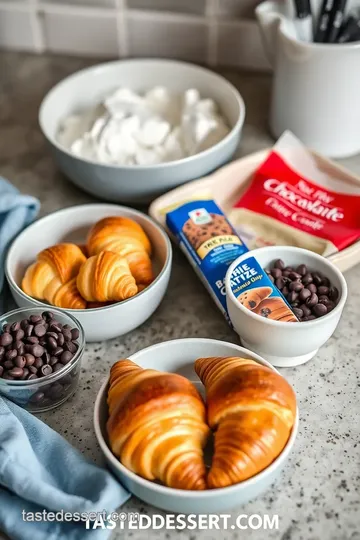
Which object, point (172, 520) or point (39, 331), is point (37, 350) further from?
point (172, 520)

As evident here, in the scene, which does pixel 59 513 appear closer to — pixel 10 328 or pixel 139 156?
pixel 10 328

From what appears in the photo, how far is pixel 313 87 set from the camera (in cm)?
96

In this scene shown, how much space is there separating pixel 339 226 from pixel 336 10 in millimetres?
310

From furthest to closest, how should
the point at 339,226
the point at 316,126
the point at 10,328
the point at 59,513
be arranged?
the point at 316,126 → the point at 339,226 → the point at 10,328 → the point at 59,513

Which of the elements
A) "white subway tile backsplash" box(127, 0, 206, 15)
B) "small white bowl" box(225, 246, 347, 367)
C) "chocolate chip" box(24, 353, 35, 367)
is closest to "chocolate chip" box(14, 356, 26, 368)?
"chocolate chip" box(24, 353, 35, 367)

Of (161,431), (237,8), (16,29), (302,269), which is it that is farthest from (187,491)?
(16,29)

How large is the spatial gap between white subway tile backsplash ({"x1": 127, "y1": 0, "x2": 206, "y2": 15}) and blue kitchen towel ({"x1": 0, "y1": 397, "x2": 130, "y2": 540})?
748mm

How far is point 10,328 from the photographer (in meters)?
0.72

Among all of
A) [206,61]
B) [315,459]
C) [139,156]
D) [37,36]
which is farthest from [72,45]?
[315,459]

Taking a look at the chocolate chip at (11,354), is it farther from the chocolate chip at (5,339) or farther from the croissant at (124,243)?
the croissant at (124,243)

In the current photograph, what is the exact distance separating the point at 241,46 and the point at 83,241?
0.48 meters

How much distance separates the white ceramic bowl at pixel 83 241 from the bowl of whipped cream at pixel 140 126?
6 centimetres

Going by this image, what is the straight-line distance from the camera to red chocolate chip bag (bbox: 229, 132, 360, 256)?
0.87 meters

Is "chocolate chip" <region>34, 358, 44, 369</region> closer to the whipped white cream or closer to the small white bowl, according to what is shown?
the small white bowl
